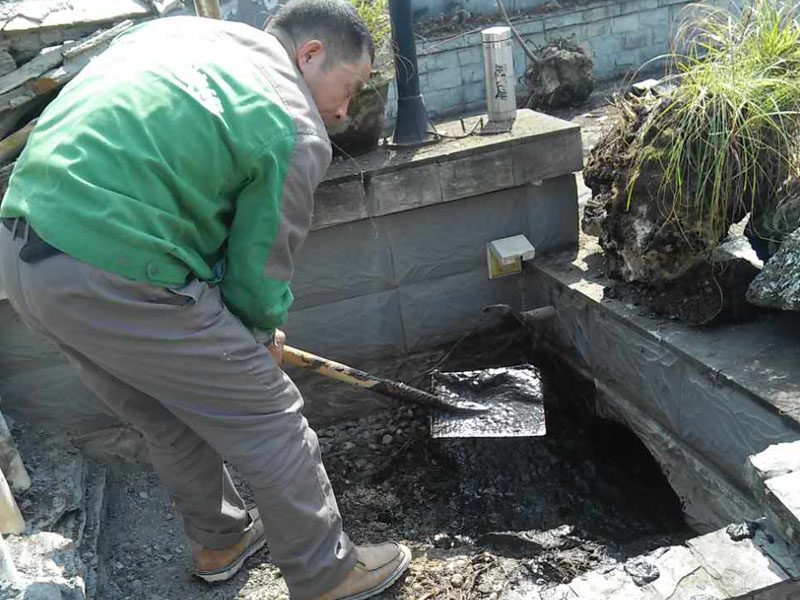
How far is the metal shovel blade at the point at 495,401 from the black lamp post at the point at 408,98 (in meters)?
1.18

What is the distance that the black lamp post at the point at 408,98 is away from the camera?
138 inches

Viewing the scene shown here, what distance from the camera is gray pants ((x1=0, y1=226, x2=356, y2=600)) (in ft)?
6.23

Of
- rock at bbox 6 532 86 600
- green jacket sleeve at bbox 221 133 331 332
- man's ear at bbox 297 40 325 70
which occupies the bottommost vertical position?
Result: rock at bbox 6 532 86 600

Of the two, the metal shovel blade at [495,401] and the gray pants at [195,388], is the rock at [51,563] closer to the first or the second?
the gray pants at [195,388]

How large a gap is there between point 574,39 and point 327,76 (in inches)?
298

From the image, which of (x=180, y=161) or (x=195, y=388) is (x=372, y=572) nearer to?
(x=195, y=388)

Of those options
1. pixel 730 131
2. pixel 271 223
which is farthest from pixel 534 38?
pixel 271 223

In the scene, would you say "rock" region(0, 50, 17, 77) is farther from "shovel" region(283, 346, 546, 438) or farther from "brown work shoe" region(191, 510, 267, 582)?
"brown work shoe" region(191, 510, 267, 582)

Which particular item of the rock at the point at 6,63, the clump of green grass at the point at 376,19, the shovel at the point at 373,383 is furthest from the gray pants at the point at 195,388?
the clump of green grass at the point at 376,19

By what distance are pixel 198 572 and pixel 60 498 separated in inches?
24.1

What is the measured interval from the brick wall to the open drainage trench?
5483 mm

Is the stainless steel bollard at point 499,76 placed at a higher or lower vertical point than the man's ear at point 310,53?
lower

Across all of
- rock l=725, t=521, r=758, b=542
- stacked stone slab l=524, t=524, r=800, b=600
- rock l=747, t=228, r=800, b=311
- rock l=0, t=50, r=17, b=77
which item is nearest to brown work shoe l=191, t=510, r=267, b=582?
stacked stone slab l=524, t=524, r=800, b=600

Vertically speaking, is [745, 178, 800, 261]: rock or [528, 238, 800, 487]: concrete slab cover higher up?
[745, 178, 800, 261]: rock
